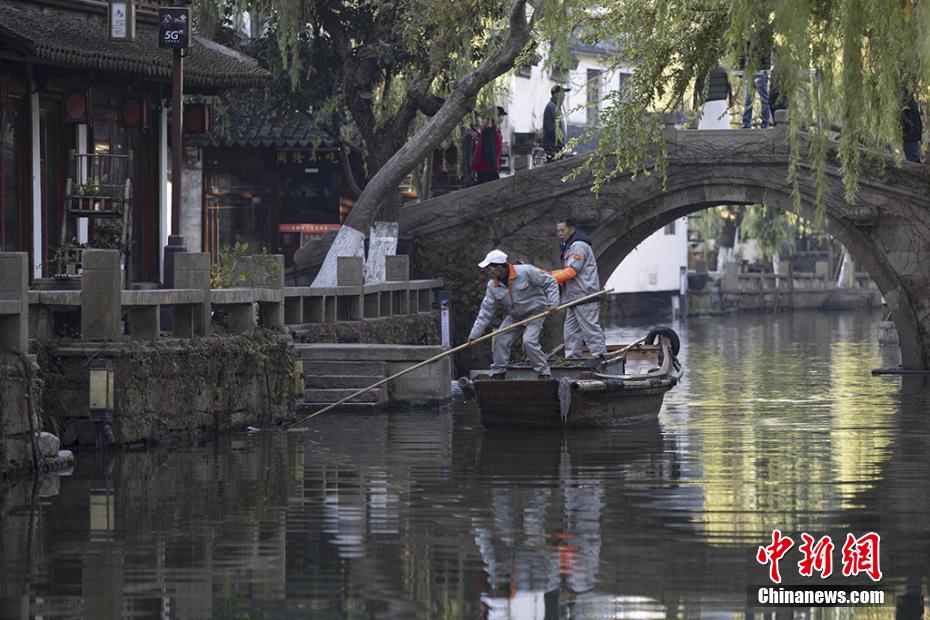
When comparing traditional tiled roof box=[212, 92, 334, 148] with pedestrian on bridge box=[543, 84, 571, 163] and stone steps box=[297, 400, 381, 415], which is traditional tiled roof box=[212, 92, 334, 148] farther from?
stone steps box=[297, 400, 381, 415]

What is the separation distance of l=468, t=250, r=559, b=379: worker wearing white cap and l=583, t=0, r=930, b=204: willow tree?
2.63m

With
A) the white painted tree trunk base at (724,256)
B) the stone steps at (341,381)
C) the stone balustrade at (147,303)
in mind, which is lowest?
the stone steps at (341,381)

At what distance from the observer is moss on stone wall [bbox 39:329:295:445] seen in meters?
18.8

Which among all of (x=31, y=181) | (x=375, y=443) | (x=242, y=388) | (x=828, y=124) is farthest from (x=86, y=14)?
(x=828, y=124)

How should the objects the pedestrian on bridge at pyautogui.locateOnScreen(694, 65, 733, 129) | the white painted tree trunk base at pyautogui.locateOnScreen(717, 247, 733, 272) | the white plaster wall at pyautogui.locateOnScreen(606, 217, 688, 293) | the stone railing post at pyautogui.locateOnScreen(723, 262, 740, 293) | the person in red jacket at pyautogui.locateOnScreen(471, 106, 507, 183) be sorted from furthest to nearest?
the white painted tree trunk base at pyautogui.locateOnScreen(717, 247, 733, 272)
the stone railing post at pyautogui.locateOnScreen(723, 262, 740, 293)
the white plaster wall at pyautogui.locateOnScreen(606, 217, 688, 293)
the person in red jacket at pyautogui.locateOnScreen(471, 106, 507, 183)
the pedestrian on bridge at pyautogui.locateOnScreen(694, 65, 733, 129)

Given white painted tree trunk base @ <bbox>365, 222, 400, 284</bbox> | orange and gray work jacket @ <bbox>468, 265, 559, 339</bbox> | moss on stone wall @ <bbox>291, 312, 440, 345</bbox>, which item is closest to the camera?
orange and gray work jacket @ <bbox>468, 265, 559, 339</bbox>

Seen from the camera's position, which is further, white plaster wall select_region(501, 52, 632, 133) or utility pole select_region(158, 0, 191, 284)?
white plaster wall select_region(501, 52, 632, 133)

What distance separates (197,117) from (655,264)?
29.9 m

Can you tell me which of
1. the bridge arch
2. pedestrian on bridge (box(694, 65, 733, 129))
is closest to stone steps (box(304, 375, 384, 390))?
pedestrian on bridge (box(694, 65, 733, 129))

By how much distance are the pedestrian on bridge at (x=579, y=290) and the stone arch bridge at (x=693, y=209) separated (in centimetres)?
760

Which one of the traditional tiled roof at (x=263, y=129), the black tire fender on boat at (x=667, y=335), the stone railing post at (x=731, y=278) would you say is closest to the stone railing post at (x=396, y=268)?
the black tire fender on boat at (x=667, y=335)

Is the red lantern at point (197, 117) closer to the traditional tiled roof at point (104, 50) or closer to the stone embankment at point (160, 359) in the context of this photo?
the traditional tiled roof at point (104, 50)

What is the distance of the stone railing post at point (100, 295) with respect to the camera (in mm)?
18719

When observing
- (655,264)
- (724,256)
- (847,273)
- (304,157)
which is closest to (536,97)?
(655,264)
